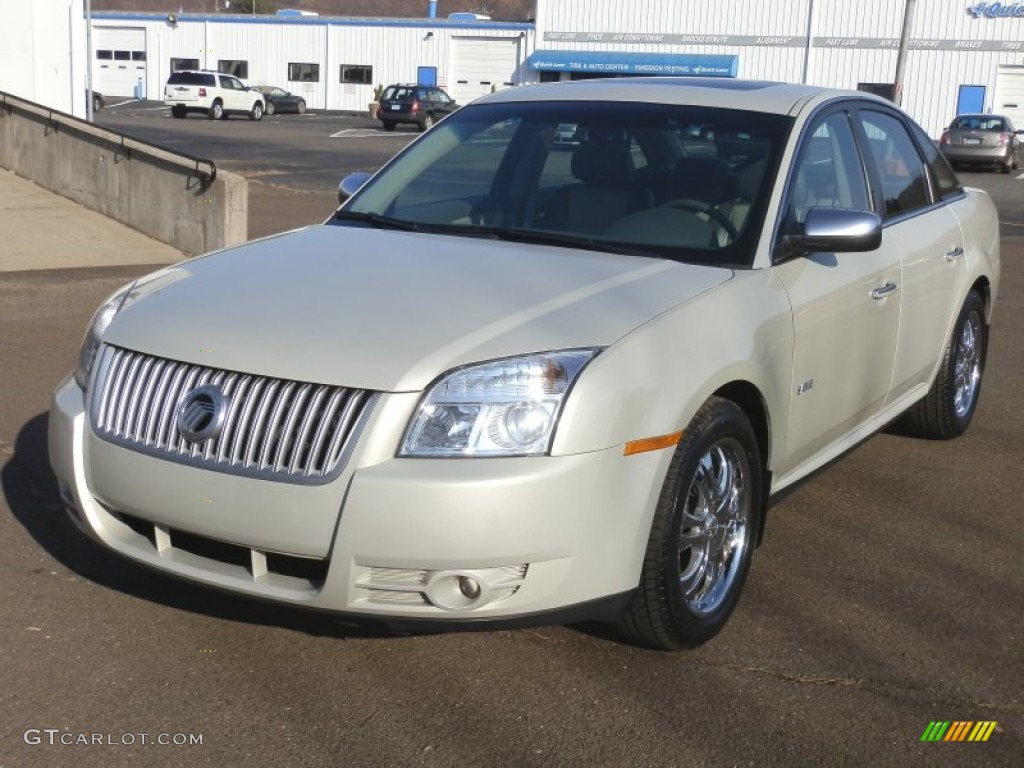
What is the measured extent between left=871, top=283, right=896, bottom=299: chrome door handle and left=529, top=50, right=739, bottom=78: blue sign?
5086 cm

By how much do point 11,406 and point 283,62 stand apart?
66215mm

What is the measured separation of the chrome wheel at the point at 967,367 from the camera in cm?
639

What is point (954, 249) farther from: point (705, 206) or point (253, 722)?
point (253, 722)

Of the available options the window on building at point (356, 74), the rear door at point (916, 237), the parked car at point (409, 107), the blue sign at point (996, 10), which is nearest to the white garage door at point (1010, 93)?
the blue sign at point (996, 10)

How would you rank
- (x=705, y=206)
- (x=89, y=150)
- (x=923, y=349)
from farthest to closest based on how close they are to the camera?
(x=89, y=150) → (x=923, y=349) → (x=705, y=206)

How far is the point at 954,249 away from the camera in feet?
19.5

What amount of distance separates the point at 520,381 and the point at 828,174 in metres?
2.09

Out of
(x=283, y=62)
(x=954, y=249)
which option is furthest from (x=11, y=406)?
(x=283, y=62)

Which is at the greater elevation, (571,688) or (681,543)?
(681,543)

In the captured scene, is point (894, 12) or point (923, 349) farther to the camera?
point (894, 12)

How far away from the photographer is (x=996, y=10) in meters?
51.4

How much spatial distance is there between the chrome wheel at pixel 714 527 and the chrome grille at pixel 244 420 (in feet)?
3.48

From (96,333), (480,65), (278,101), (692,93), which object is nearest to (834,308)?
(692,93)

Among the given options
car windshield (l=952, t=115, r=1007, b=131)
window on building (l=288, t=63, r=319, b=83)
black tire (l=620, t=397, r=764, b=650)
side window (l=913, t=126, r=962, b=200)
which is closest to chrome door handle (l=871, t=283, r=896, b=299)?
black tire (l=620, t=397, r=764, b=650)
